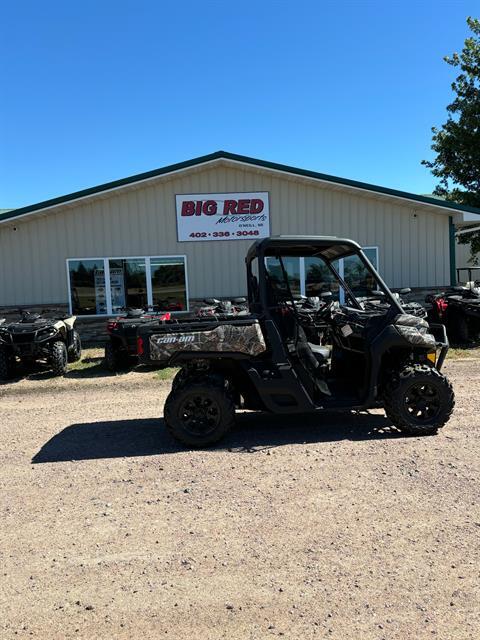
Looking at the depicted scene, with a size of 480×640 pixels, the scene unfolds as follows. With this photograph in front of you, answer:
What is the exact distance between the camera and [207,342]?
4957mm

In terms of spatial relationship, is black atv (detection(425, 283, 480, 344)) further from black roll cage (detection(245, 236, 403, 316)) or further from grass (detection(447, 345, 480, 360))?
black roll cage (detection(245, 236, 403, 316))

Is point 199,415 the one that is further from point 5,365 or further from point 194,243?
point 194,243

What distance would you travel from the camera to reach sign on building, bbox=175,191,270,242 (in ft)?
44.5

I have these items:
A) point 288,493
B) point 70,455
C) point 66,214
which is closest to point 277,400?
point 288,493

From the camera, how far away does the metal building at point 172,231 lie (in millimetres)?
13469

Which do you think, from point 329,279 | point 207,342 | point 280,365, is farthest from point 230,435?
point 329,279

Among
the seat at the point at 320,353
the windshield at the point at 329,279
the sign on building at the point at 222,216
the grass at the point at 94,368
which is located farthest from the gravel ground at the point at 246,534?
the sign on building at the point at 222,216

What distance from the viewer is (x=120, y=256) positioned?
13.5m

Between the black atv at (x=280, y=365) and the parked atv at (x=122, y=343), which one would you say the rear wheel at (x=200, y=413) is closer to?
the black atv at (x=280, y=365)

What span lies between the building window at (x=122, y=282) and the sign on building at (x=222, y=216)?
90 cm

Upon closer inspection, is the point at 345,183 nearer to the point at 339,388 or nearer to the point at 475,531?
the point at 339,388

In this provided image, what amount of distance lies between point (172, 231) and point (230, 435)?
920 centimetres

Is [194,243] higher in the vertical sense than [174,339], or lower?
higher

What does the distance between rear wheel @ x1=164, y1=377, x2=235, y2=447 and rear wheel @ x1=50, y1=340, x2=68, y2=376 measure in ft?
17.0
